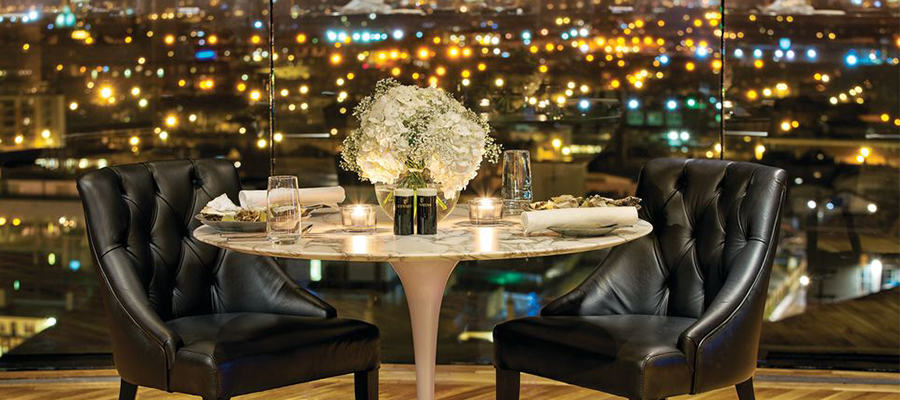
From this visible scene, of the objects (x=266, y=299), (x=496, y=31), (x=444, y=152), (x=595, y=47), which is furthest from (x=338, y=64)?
(x=444, y=152)

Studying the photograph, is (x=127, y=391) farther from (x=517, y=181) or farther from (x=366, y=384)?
(x=517, y=181)

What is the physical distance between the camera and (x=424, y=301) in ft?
9.82

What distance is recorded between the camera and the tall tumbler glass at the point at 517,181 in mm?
3256

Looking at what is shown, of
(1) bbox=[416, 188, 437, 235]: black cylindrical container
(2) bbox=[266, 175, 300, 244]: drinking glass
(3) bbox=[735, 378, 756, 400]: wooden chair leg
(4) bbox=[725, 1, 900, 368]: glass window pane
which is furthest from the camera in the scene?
(4) bbox=[725, 1, 900, 368]: glass window pane

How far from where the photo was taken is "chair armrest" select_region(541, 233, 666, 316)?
3340mm

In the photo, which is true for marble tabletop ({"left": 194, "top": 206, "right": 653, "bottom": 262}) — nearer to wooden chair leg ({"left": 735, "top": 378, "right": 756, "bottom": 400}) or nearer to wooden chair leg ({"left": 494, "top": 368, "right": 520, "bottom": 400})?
wooden chair leg ({"left": 494, "top": 368, "right": 520, "bottom": 400})

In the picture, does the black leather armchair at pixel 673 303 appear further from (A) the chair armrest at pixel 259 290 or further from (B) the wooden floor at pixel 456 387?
(B) the wooden floor at pixel 456 387

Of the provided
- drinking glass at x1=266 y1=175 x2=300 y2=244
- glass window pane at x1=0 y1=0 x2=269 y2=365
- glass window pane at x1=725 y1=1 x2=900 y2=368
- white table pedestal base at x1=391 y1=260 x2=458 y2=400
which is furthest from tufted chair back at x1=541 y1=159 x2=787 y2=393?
glass window pane at x1=0 y1=0 x2=269 y2=365

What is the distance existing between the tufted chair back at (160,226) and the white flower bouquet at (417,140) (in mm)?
743

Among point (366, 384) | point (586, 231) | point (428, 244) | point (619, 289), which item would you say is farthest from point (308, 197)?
point (619, 289)

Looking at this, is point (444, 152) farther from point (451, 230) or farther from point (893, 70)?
point (893, 70)

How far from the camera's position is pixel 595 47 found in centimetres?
448

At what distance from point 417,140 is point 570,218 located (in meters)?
0.47

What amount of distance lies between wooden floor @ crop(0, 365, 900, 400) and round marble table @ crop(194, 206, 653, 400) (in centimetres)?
107
